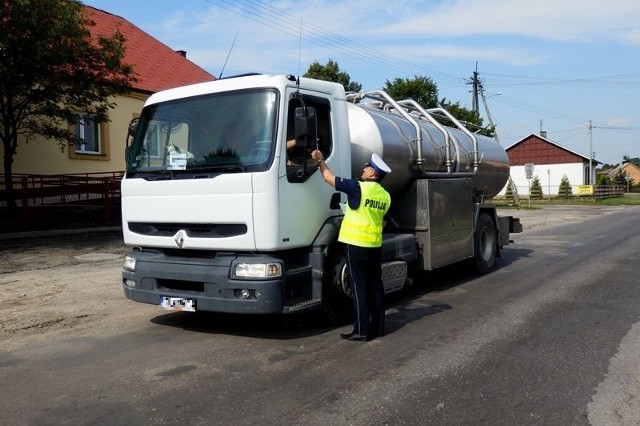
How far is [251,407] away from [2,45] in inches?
414

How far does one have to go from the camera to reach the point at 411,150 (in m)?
7.91

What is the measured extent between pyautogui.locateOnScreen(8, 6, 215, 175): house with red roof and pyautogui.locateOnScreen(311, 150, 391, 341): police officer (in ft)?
35.6

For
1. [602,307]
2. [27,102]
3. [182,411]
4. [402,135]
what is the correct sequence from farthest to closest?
[27,102]
[402,135]
[602,307]
[182,411]

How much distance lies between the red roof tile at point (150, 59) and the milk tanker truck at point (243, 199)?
1615 cm

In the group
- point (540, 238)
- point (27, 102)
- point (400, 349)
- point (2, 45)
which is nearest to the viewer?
point (400, 349)

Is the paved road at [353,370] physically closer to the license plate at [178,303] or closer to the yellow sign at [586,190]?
the license plate at [178,303]

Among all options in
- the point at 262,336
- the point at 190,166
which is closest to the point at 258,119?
the point at 190,166

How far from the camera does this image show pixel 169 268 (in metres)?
5.85

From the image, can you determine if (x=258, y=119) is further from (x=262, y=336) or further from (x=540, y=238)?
(x=540, y=238)

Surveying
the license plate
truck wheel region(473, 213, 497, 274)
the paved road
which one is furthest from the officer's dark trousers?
truck wheel region(473, 213, 497, 274)

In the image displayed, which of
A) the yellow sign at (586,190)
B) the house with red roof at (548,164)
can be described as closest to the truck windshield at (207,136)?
the yellow sign at (586,190)

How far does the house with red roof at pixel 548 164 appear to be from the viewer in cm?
6625

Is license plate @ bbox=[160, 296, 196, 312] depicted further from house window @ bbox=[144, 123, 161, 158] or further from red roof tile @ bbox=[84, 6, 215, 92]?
red roof tile @ bbox=[84, 6, 215, 92]

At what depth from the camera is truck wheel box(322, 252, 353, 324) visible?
6133mm
